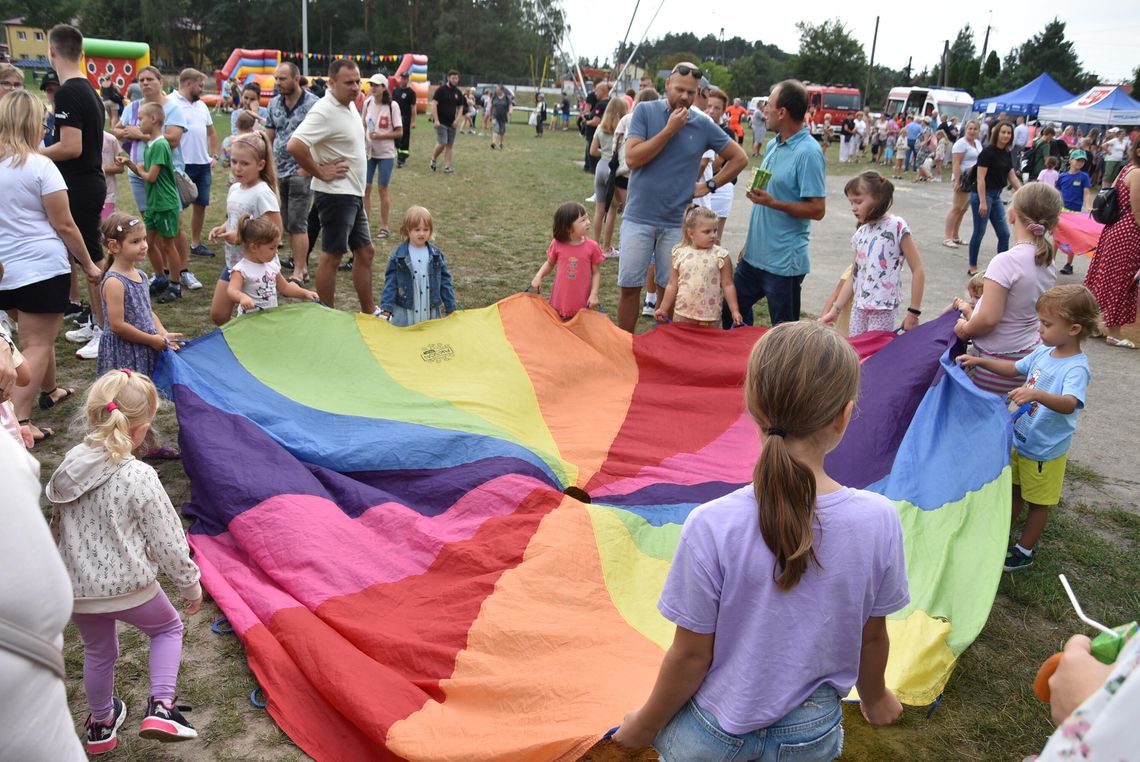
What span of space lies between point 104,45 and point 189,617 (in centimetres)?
2049

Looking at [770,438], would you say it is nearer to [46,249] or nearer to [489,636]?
[489,636]

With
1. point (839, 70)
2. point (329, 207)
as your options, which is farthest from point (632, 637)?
point (839, 70)

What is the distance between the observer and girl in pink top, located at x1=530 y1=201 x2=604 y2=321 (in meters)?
5.95

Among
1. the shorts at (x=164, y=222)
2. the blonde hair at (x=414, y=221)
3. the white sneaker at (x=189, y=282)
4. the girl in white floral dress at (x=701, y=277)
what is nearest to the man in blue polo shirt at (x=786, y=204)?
the girl in white floral dress at (x=701, y=277)

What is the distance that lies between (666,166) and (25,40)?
6648cm

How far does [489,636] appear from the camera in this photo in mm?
2889

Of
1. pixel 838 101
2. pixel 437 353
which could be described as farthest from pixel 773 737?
pixel 838 101

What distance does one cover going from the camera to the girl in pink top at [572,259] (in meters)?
5.95

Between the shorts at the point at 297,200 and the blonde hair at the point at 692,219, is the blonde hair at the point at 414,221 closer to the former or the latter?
the blonde hair at the point at 692,219

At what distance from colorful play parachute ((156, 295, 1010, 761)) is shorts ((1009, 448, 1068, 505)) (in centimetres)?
29

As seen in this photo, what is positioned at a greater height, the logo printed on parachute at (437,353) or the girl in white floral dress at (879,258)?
the girl in white floral dress at (879,258)

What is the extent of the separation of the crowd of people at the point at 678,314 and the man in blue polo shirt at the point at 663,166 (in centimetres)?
2

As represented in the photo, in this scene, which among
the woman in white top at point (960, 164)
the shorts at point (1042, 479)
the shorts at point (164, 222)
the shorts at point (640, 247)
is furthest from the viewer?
the woman in white top at point (960, 164)

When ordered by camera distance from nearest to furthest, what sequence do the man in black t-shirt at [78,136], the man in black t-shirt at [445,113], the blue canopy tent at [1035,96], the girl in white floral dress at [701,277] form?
the man in black t-shirt at [78,136] → the girl in white floral dress at [701,277] → the man in black t-shirt at [445,113] → the blue canopy tent at [1035,96]
